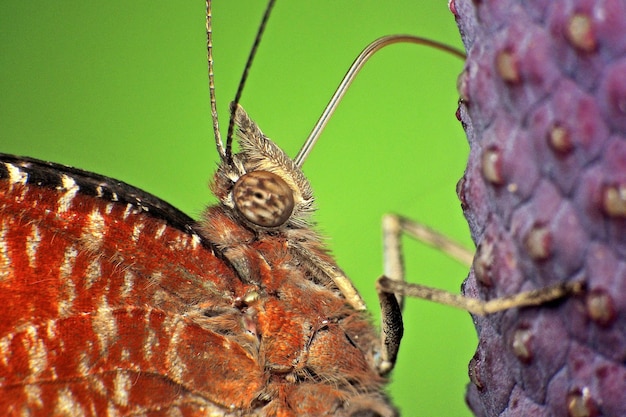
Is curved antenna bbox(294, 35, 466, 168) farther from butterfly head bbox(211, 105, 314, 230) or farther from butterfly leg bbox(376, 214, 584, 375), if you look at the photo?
butterfly leg bbox(376, 214, 584, 375)

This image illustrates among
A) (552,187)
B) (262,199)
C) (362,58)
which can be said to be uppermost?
(362,58)

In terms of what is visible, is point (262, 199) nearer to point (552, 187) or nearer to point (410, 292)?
point (410, 292)

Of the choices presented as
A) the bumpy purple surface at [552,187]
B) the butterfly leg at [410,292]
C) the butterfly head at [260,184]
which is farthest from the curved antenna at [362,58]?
the bumpy purple surface at [552,187]

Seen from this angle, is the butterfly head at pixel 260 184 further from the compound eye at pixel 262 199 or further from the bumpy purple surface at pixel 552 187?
the bumpy purple surface at pixel 552 187

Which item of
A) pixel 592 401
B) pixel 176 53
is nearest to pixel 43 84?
pixel 176 53

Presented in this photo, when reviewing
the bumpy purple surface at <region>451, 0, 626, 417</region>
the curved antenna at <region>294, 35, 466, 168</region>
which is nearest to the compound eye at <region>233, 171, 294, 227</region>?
the curved antenna at <region>294, 35, 466, 168</region>

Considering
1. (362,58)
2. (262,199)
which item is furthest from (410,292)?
(362,58)
